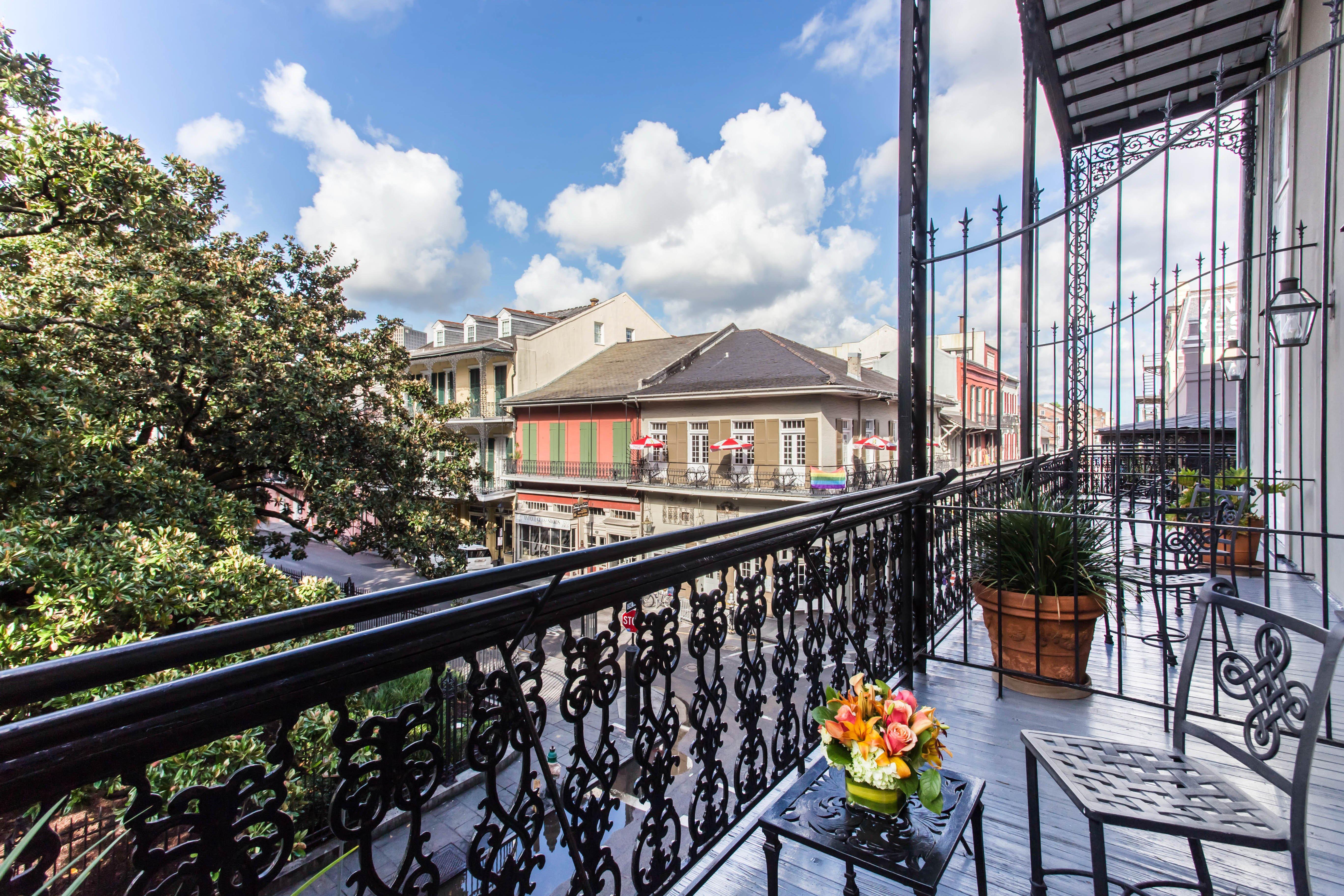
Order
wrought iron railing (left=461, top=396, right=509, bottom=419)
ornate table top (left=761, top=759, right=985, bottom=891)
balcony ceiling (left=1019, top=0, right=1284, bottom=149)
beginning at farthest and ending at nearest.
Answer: wrought iron railing (left=461, top=396, right=509, bottom=419), balcony ceiling (left=1019, top=0, right=1284, bottom=149), ornate table top (left=761, top=759, right=985, bottom=891)

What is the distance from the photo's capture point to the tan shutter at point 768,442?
14883mm

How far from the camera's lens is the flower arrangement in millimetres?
1340

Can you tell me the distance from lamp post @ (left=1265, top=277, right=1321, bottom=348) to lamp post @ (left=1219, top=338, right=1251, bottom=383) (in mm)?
676

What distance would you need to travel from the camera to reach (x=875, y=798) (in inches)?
54.1

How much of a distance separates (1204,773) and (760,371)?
1520cm

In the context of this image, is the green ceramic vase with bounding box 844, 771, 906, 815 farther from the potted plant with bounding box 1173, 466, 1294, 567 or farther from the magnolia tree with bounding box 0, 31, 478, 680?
the magnolia tree with bounding box 0, 31, 478, 680

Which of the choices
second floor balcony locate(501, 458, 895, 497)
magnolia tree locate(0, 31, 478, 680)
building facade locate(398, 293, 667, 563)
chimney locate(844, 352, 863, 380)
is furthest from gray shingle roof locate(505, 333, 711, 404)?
magnolia tree locate(0, 31, 478, 680)

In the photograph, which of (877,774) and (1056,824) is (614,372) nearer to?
(1056,824)

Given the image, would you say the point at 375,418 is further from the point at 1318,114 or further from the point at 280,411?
the point at 1318,114

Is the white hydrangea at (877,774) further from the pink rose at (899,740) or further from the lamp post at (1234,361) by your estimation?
the lamp post at (1234,361)

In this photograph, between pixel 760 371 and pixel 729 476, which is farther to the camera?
pixel 760 371

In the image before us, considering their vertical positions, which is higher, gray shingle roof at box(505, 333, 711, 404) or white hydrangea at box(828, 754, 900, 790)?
gray shingle roof at box(505, 333, 711, 404)

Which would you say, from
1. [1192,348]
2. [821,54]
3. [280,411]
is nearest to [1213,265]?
[821,54]

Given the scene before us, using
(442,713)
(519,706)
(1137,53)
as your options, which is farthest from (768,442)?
(519,706)
